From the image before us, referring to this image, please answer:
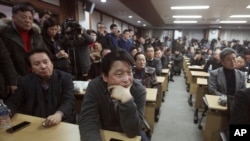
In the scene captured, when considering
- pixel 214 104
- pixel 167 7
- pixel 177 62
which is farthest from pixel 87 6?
pixel 214 104

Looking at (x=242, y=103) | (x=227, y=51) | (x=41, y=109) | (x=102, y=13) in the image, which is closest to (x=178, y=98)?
(x=227, y=51)

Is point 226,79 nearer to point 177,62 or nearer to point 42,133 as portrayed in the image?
point 42,133

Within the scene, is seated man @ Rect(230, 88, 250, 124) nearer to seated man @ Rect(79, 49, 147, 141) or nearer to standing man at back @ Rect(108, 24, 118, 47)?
seated man @ Rect(79, 49, 147, 141)

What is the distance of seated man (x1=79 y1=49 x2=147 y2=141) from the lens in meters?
1.02

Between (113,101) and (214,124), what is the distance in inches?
61.8

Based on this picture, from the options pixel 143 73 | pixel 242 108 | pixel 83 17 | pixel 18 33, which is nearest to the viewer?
pixel 242 108

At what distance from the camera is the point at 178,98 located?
437 centimetres

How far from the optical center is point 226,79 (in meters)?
2.61

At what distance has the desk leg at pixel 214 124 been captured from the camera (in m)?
2.08

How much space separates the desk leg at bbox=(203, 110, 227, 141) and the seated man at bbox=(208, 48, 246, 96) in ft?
1.88

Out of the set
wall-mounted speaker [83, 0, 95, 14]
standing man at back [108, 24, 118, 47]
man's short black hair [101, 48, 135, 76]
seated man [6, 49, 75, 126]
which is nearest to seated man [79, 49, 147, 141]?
man's short black hair [101, 48, 135, 76]

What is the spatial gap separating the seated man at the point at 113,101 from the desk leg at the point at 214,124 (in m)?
1.23

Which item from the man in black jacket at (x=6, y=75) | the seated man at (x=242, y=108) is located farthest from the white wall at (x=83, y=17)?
the seated man at (x=242, y=108)

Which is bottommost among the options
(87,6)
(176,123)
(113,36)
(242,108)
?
(176,123)
